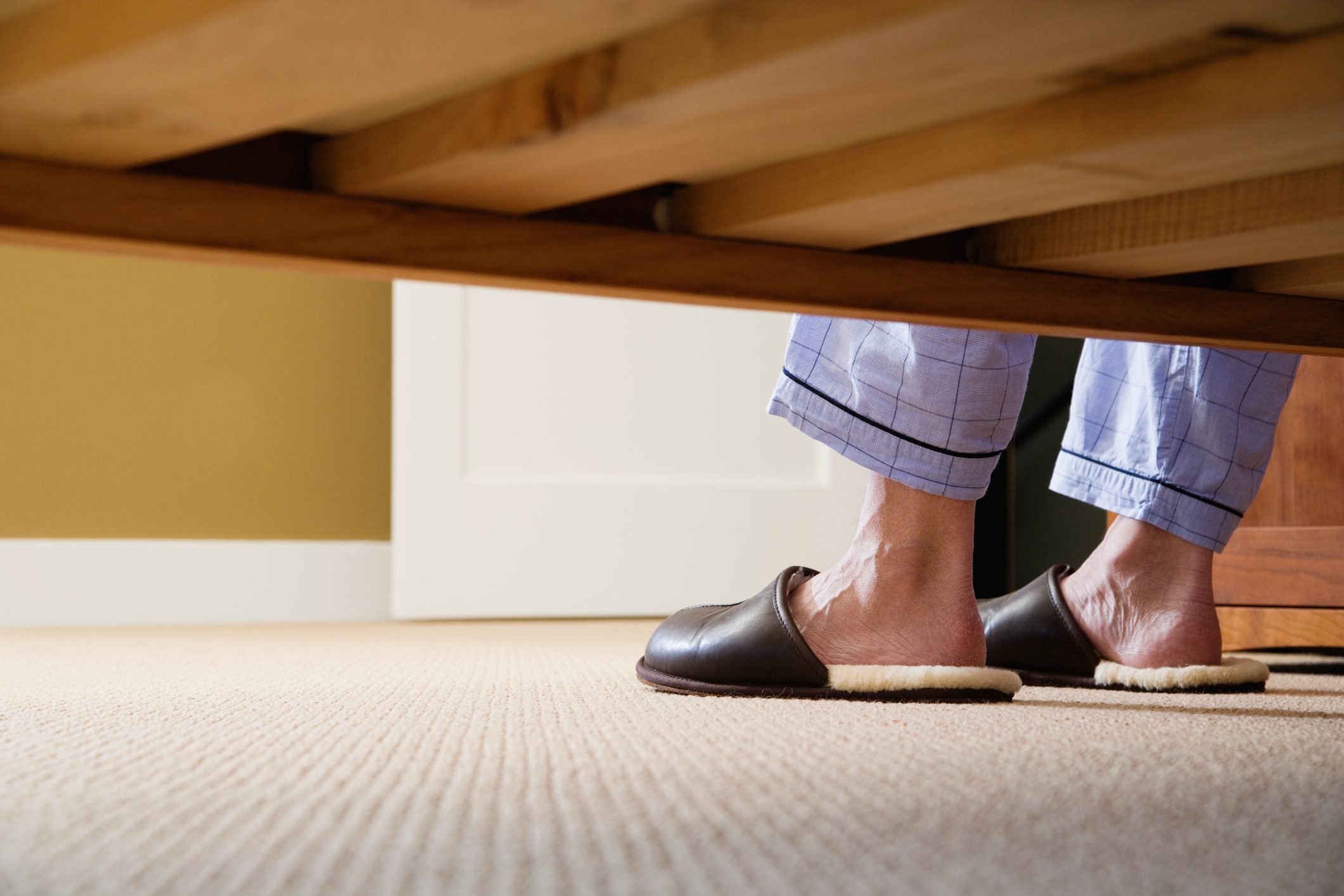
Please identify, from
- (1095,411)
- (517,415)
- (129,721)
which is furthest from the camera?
(517,415)

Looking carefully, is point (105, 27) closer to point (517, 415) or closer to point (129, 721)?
point (129, 721)

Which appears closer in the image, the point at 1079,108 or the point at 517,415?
the point at 1079,108

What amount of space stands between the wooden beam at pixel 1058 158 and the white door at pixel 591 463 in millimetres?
1433

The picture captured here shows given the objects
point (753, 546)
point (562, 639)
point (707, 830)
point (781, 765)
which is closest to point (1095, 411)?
point (781, 765)

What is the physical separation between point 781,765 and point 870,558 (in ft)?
0.84

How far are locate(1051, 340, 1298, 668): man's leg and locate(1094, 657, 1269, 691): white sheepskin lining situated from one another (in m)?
0.02

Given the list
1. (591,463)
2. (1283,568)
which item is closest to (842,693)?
(1283,568)

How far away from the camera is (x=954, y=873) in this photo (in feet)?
1.01

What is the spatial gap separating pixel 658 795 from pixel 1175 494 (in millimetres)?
533

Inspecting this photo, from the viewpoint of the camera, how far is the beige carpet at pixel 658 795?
12.1 inches

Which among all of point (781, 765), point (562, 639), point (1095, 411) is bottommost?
point (562, 639)

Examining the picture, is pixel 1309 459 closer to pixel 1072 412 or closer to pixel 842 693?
pixel 1072 412

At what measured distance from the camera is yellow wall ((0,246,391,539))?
6.10 ft

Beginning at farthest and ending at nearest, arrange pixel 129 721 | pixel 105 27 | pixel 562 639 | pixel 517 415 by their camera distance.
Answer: pixel 517 415, pixel 562 639, pixel 129 721, pixel 105 27
